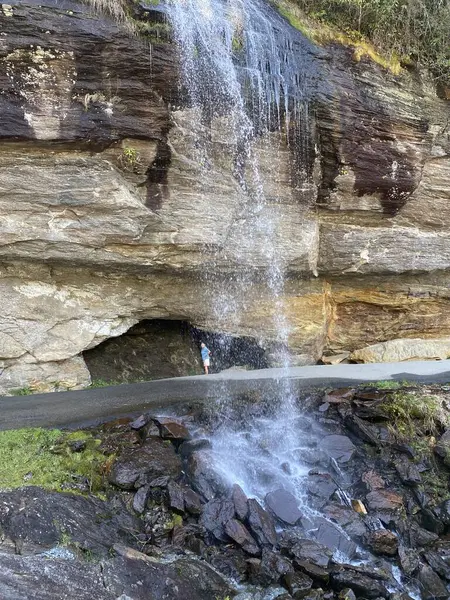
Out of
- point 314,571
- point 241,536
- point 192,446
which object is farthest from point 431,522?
point 192,446

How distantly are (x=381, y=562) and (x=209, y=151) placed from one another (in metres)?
6.86

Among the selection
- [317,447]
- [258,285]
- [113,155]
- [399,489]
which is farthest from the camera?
[258,285]

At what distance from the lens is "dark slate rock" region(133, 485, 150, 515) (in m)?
5.72

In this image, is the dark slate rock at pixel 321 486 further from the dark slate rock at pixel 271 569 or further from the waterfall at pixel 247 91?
the waterfall at pixel 247 91

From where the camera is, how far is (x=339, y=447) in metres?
7.32

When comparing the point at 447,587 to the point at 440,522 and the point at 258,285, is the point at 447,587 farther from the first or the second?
the point at 258,285

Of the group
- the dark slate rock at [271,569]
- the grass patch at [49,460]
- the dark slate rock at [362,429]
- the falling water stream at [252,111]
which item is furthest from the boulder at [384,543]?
the grass patch at [49,460]

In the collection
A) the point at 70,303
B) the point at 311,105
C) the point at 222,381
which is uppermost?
the point at 311,105

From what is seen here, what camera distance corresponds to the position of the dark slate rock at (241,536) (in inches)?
209

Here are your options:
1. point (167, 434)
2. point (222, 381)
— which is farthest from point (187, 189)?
point (167, 434)

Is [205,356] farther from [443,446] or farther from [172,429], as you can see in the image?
[443,446]

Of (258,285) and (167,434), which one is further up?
(258,285)

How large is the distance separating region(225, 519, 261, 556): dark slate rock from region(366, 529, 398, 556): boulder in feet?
4.75

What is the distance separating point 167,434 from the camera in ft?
22.9
